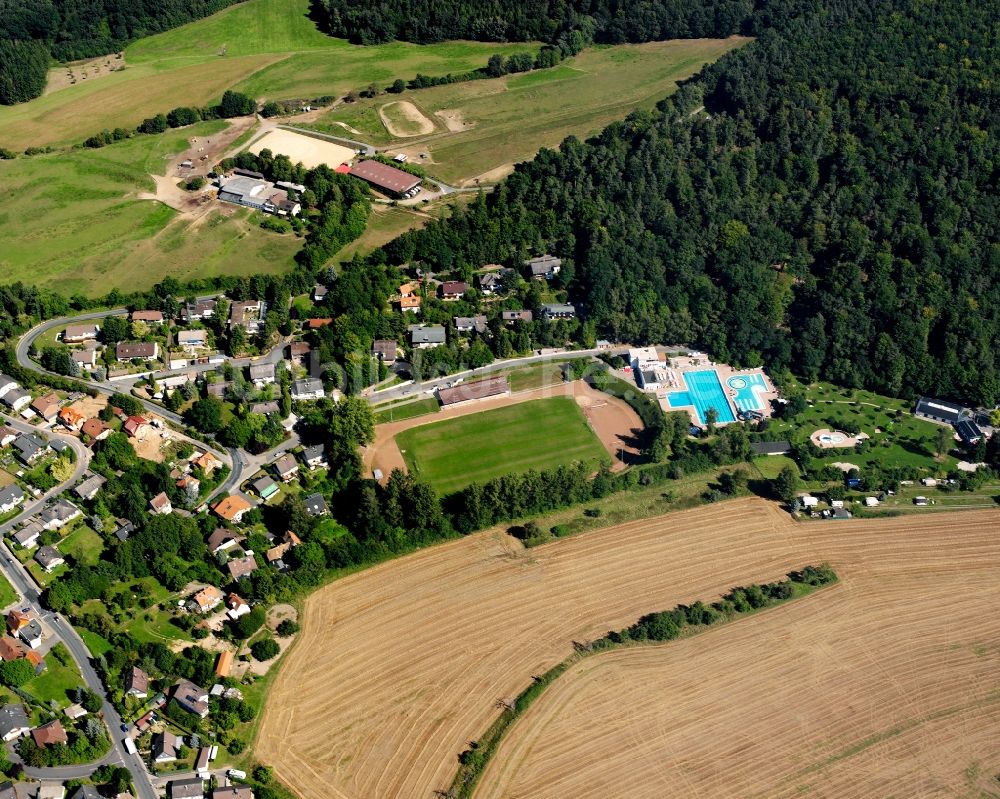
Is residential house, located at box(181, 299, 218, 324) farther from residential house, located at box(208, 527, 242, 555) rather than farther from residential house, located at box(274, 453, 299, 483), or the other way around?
residential house, located at box(208, 527, 242, 555)

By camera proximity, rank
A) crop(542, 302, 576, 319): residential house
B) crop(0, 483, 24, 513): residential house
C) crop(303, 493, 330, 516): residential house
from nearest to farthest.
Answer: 1. crop(0, 483, 24, 513): residential house
2. crop(303, 493, 330, 516): residential house
3. crop(542, 302, 576, 319): residential house

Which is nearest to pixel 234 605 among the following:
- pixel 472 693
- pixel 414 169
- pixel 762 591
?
pixel 472 693

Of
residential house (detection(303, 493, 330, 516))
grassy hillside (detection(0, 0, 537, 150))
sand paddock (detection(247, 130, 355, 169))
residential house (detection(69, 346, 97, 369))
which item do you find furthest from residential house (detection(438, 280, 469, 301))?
grassy hillside (detection(0, 0, 537, 150))

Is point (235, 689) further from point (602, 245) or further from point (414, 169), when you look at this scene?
point (414, 169)

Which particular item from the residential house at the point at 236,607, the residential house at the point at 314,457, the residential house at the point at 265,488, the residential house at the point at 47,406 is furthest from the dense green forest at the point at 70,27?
the residential house at the point at 236,607

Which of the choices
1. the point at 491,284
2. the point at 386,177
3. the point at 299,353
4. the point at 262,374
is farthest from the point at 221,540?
the point at 386,177

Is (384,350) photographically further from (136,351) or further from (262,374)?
(136,351)

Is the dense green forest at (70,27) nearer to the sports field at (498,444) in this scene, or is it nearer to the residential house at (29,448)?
the residential house at (29,448)
